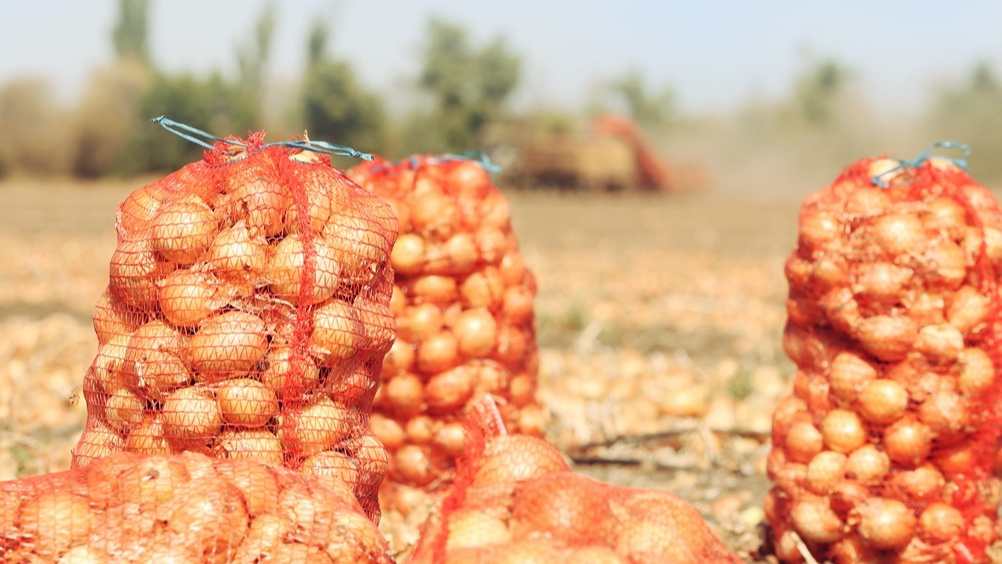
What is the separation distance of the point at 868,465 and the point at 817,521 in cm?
20

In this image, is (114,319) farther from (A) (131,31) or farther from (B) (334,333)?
(A) (131,31)

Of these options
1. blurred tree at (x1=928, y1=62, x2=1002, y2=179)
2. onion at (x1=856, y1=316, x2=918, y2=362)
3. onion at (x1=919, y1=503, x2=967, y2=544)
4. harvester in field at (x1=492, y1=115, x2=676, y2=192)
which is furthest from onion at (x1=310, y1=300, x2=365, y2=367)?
blurred tree at (x1=928, y1=62, x2=1002, y2=179)

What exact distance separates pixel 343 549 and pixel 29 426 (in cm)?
300

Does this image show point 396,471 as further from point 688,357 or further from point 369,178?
point 688,357

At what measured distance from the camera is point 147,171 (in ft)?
110

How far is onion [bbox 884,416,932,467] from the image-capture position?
2.68 m

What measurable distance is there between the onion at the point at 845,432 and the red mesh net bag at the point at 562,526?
784mm

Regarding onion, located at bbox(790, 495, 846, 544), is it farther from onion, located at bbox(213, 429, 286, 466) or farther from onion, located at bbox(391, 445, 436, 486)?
onion, located at bbox(213, 429, 286, 466)

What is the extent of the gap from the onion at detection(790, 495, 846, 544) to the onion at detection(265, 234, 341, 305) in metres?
1.37

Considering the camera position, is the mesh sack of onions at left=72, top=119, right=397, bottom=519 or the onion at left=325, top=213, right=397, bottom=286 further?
the onion at left=325, top=213, right=397, bottom=286

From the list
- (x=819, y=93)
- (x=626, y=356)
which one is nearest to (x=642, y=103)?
(x=819, y=93)

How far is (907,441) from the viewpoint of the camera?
2.68m

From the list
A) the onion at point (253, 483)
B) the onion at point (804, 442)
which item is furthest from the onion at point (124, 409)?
the onion at point (804, 442)

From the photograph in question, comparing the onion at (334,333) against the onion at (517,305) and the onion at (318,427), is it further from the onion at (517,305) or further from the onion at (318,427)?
the onion at (517,305)
